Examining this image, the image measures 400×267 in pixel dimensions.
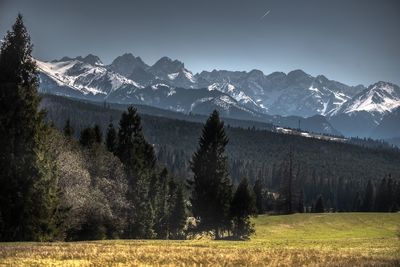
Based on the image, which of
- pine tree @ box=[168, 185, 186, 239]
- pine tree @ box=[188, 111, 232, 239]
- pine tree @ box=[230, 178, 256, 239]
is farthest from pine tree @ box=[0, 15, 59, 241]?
pine tree @ box=[168, 185, 186, 239]

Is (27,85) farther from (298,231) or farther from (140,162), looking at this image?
(298,231)

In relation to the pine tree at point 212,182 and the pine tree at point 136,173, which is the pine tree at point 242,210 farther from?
the pine tree at point 136,173

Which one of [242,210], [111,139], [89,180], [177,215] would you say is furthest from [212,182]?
[177,215]

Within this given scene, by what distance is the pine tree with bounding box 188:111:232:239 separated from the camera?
7238 cm

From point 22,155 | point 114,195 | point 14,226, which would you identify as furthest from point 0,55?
point 114,195

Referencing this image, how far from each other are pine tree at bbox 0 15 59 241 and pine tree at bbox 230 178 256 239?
38.9 m

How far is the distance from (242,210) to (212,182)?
9905 mm

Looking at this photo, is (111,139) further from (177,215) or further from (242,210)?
(242,210)

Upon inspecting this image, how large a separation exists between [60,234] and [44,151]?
10.2 meters

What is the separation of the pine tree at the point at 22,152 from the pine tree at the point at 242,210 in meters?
38.9

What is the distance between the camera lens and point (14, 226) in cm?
4100

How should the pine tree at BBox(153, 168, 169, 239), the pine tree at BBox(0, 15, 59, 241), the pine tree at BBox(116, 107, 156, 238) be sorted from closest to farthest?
the pine tree at BBox(0, 15, 59, 241), the pine tree at BBox(116, 107, 156, 238), the pine tree at BBox(153, 168, 169, 239)

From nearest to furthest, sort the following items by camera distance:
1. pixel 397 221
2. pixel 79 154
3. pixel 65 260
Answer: pixel 65 260 < pixel 79 154 < pixel 397 221

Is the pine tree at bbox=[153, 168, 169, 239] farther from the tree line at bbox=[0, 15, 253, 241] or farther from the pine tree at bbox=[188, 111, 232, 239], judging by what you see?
the pine tree at bbox=[188, 111, 232, 239]
